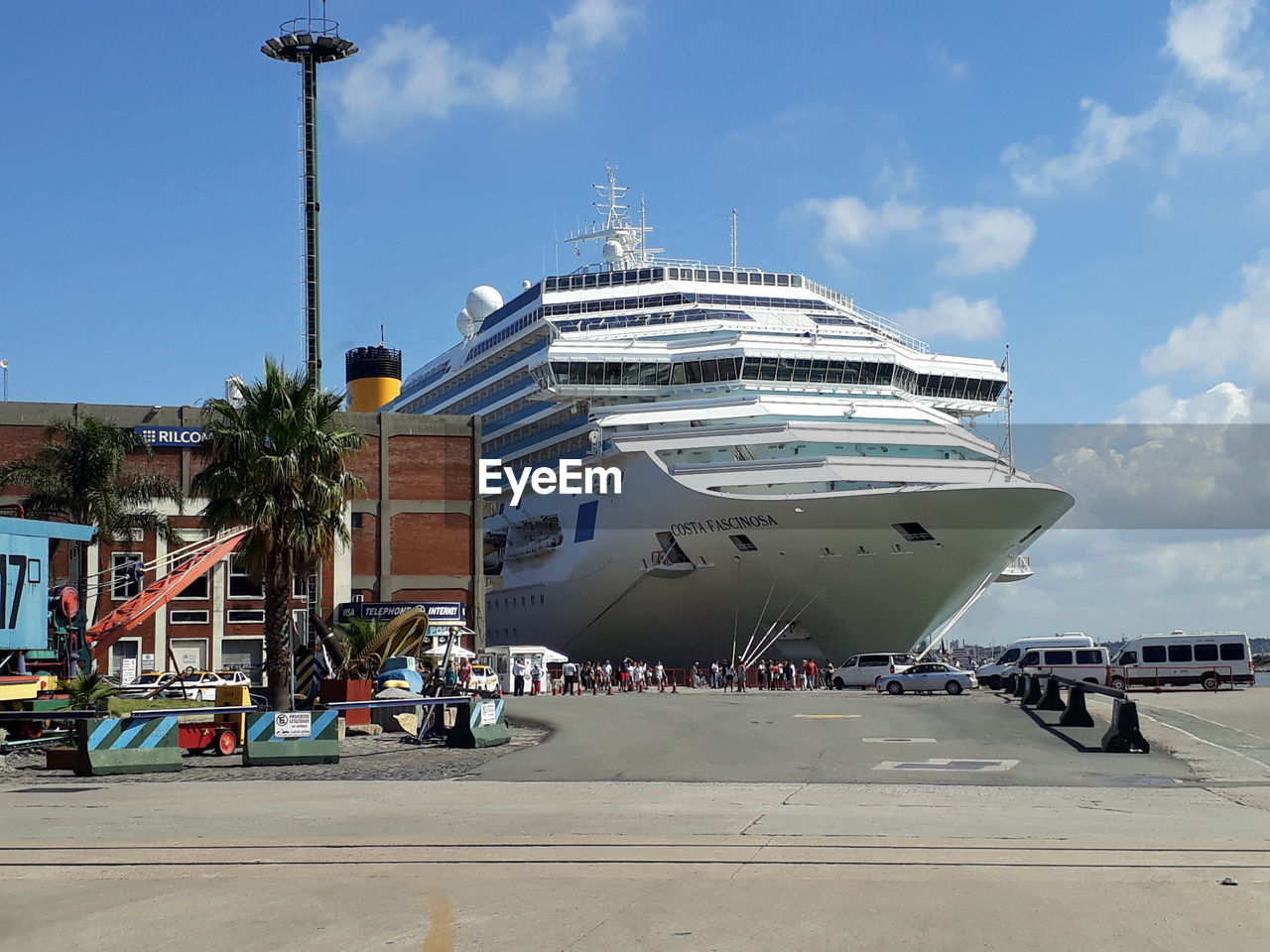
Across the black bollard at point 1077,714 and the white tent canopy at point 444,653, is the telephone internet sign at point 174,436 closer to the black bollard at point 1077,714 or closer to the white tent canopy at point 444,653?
the white tent canopy at point 444,653

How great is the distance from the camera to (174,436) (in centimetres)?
4656

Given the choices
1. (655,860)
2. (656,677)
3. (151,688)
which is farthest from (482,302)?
(655,860)

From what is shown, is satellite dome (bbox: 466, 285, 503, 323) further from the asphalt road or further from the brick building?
the asphalt road

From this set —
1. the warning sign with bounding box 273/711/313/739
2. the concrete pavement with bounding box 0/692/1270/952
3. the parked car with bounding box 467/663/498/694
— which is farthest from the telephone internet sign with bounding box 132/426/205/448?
the concrete pavement with bounding box 0/692/1270/952

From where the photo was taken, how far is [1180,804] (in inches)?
526

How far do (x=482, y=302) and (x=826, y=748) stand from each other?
204 feet

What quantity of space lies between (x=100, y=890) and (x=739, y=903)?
167 inches

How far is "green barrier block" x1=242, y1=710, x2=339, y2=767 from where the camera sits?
19.6m

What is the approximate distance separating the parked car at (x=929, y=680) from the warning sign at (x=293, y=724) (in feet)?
88.7

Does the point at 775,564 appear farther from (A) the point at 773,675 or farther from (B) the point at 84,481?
(B) the point at 84,481

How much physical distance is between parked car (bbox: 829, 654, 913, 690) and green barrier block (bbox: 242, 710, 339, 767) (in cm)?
2797

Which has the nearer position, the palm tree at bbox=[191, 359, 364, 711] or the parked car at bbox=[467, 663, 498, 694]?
the palm tree at bbox=[191, 359, 364, 711]

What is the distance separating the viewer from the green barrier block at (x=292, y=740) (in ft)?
64.2

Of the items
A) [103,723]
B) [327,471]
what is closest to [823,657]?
[327,471]
